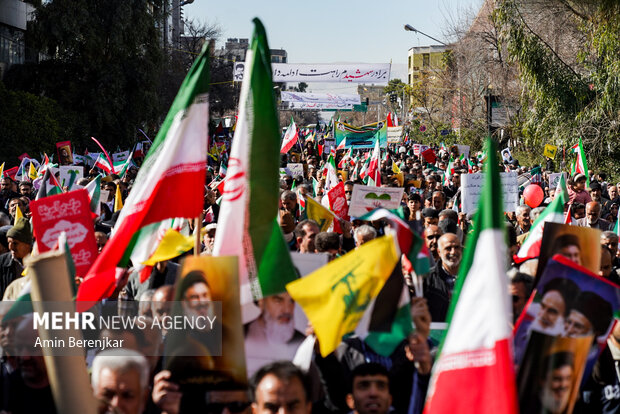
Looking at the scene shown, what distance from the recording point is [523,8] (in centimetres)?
2264

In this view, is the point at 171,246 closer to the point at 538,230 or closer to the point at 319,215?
the point at 538,230

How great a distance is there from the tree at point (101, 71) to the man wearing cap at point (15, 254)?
26.5 m

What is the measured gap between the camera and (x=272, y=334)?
4.24 meters

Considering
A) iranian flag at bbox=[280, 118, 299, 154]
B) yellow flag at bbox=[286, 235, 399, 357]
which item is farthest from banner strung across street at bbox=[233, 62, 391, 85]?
yellow flag at bbox=[286, 235, 399, 357]

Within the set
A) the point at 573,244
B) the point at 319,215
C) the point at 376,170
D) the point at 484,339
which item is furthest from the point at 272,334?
the point at 376,170

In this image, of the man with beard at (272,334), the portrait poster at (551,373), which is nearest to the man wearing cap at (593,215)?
the man with beard at (272,334)

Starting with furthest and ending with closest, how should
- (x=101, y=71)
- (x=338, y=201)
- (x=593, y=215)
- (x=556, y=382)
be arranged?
(x=101, y=71) → (x=338, y=201) → (x=593, y=215) → (x=556, y=382)

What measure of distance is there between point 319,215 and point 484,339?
18.7 feet

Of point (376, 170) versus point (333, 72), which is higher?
point (333, 72)

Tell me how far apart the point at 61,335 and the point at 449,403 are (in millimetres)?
1555

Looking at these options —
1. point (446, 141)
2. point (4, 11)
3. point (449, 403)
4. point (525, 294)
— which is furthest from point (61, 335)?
point (446, 141)

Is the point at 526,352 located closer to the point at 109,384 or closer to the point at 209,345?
the point at 209,345

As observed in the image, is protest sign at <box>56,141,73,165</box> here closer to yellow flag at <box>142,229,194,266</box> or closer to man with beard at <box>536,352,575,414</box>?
yellow flag at <box>142,229,194,266</box>

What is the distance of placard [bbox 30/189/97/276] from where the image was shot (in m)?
6.12
